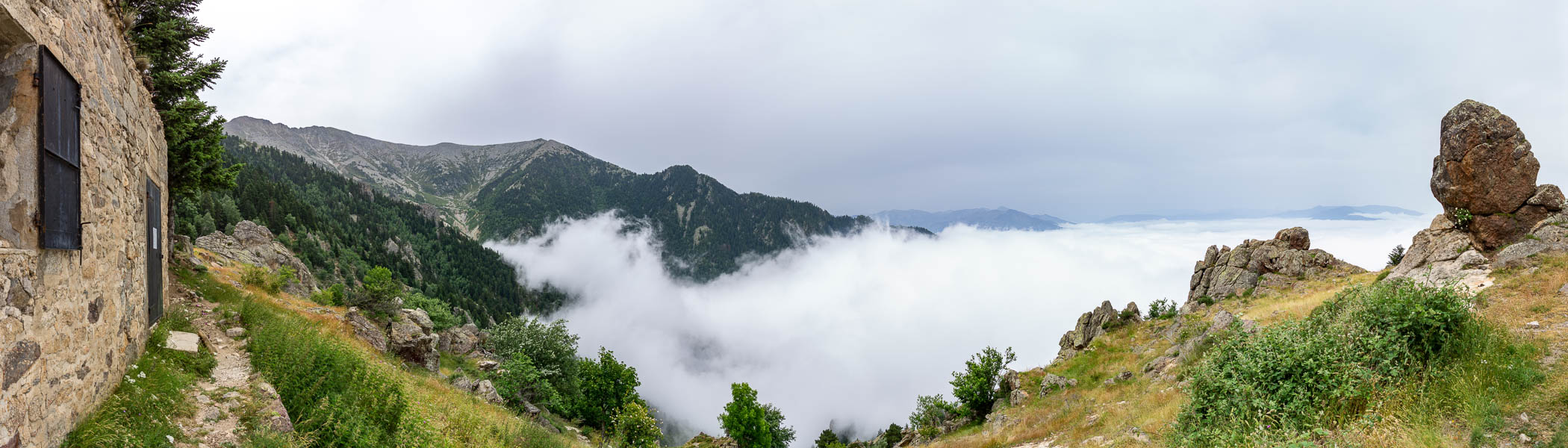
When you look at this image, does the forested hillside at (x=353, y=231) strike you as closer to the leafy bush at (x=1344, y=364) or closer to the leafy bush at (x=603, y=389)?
the leafy bush at (x=603, y=389)

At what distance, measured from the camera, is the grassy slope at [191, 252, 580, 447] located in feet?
31.9

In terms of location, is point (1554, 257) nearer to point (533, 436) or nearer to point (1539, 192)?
point (1539, 192)

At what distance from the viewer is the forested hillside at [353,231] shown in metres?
76.3

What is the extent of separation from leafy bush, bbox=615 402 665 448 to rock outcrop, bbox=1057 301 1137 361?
27269mm

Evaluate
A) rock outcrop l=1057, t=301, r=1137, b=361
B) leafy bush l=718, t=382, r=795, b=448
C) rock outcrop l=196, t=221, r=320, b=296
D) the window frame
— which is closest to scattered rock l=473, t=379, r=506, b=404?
rock outcrop l=196, t=221, r=320, b=296

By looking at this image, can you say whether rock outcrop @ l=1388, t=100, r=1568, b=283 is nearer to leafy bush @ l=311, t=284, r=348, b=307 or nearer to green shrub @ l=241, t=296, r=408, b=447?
green shrub @ l=241, t=296, r=408, b=447

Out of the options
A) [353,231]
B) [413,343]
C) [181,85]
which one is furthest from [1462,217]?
[353,231]

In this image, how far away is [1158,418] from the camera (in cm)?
1301

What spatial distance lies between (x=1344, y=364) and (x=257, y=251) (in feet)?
203

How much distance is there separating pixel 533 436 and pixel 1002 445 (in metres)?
14.9

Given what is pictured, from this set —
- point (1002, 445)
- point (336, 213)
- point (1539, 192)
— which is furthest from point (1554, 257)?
point (336, 213)

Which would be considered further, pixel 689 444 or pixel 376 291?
pixel 689 444

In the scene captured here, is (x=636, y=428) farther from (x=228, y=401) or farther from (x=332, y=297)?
(x=228, y=401)

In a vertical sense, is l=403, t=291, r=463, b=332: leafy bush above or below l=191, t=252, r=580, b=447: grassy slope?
below
